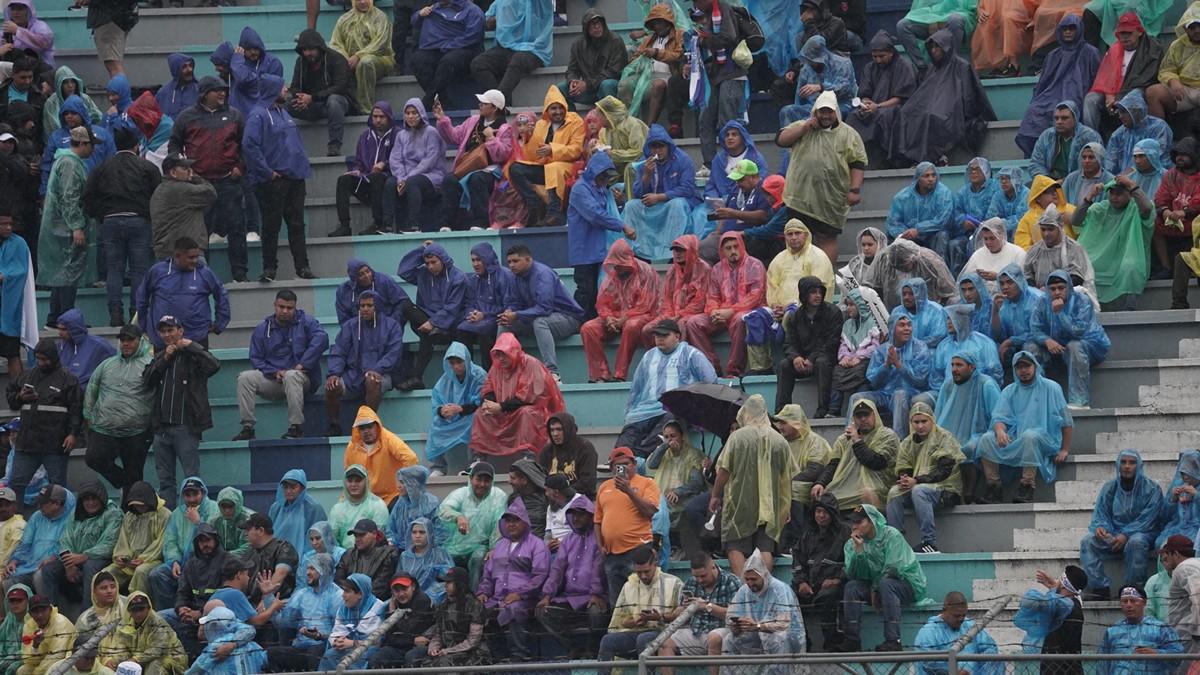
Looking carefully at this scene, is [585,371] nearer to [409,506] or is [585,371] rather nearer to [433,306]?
[433,306]

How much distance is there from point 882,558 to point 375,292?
6.20m

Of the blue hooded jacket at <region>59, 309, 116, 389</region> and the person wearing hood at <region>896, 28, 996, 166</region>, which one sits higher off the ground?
the person wearing hood at <region>896, 28, 996, 166</region>

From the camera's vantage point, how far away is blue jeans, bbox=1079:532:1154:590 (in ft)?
70.6

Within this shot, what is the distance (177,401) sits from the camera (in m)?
24.5

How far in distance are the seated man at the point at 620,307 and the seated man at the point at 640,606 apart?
3.85m

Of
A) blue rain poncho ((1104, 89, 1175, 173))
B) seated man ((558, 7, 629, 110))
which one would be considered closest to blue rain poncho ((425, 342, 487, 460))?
seated man ((558, 7, 629, 110))

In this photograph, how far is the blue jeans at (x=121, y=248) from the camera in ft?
87.6

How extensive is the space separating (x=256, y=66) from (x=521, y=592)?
27.4 ft

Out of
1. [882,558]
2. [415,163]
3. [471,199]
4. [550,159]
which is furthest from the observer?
[471,199]

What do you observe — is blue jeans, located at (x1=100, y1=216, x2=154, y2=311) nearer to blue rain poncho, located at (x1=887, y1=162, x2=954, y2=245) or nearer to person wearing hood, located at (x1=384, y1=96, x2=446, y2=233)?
person wearing hood, located at (x1=384, y1=96, x2=446, y2=233)

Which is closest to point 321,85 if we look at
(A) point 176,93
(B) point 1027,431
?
(A) point 176,93

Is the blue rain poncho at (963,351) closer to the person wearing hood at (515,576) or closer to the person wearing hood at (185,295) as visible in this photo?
the person wearing hood at (515,576)

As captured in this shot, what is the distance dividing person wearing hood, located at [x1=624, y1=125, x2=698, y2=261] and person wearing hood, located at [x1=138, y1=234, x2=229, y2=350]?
392 centimetres

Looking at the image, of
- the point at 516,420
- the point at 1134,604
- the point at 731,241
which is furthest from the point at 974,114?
the point at 1134,604
